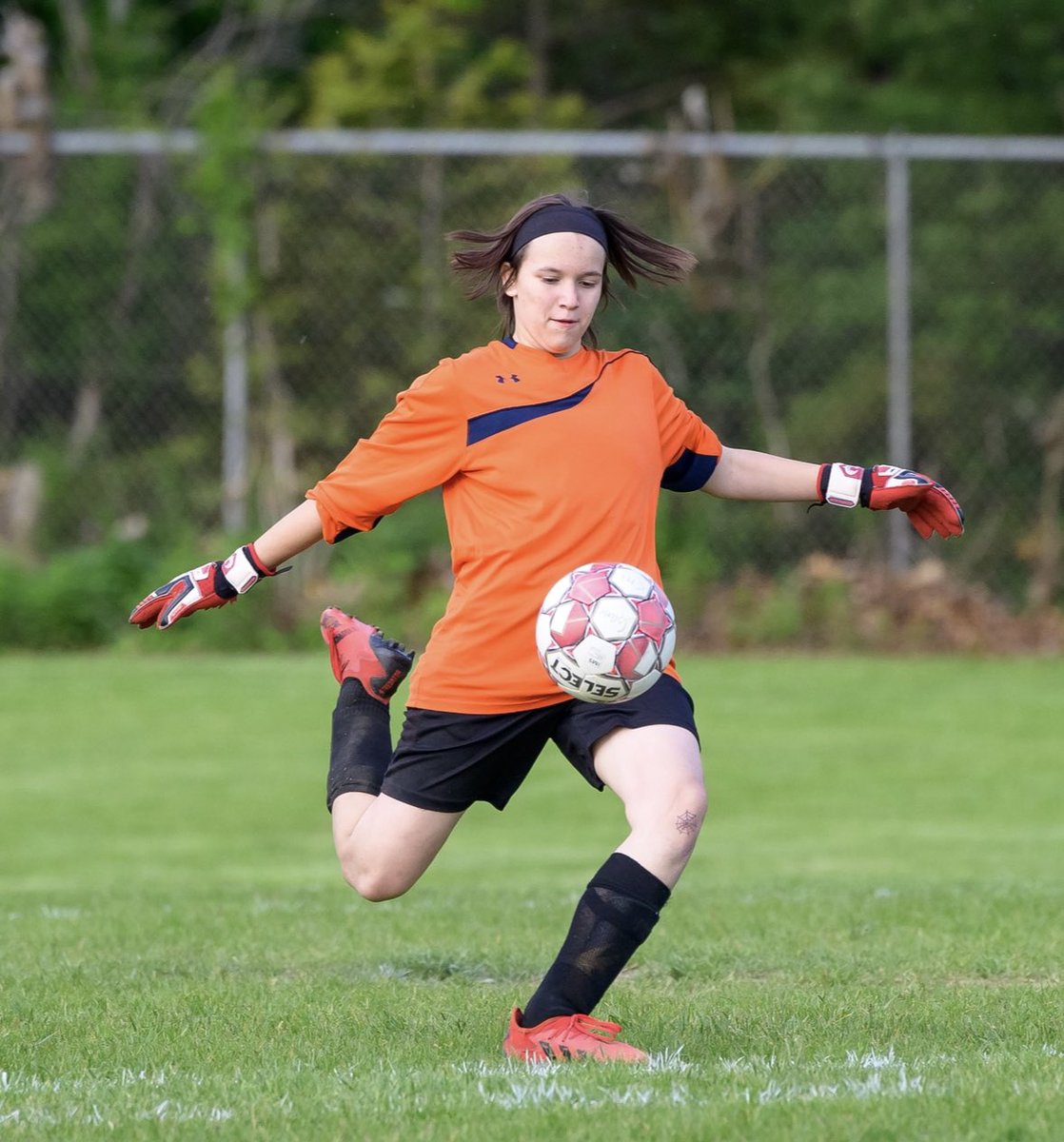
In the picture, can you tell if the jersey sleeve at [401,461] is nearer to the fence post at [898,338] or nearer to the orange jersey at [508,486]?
the orange jersey at [508,486]

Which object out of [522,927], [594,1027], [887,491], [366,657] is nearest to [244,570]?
[366,657]

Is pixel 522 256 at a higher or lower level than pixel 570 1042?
higher

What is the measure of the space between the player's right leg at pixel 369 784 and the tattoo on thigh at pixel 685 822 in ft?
1.95

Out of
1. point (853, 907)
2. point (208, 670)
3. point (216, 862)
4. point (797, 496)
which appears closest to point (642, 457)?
point (797, 496)

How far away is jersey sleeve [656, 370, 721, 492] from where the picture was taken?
5051 millimetres

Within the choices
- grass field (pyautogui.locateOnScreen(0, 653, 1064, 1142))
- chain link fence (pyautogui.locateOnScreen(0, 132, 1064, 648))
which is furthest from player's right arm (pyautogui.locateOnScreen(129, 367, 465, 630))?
chain link fence (pyautogui.locateOnScreen(0, 132, 1064, 648))

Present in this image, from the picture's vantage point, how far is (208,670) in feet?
46.2

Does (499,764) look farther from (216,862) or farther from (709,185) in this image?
(709,185)

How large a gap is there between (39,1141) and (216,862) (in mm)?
7014

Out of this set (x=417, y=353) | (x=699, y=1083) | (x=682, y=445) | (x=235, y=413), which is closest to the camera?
(x=699, y=1083)

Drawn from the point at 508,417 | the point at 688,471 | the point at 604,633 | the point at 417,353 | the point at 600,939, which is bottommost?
the point at 600,939

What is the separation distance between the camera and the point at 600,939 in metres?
4.41

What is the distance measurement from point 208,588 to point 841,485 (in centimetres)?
161

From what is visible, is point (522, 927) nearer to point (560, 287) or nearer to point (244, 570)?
point (244, 570)
